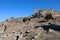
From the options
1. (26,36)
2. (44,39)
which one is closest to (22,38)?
(26,36)

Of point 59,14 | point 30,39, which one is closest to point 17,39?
point 30,39

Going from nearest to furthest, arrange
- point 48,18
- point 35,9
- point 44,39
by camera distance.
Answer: point 44,39 < point 48,18 < point 35,9

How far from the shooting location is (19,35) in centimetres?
3912

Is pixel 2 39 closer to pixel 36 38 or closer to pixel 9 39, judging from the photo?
pixel 9 39

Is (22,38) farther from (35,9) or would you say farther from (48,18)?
(35,9)

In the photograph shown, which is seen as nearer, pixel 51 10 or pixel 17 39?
pixel 17 39

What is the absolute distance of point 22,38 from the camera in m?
37.3

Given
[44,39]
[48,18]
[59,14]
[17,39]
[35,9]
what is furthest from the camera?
[35,9]

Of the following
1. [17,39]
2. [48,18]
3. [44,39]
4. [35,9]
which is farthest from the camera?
[35,9]

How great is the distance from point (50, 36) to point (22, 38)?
6329 mm

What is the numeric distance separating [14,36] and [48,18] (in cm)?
2724

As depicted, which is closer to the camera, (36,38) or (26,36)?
(36,38)

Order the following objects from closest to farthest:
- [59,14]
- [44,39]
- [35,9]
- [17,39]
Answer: [44,39], [17,39], [59,14], [35,9]

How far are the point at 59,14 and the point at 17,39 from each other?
40.2 m
